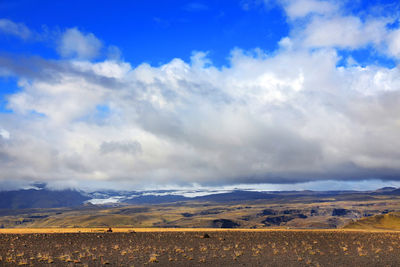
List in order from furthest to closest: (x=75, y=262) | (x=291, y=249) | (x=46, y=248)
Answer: (x=291, y=249) < (x=46, y=248) < (x=75, y=262)

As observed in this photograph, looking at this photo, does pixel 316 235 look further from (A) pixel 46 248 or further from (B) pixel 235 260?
(A) pixel 46 248

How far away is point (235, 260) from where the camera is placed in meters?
36.9

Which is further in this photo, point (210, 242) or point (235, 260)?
point (210, 242)

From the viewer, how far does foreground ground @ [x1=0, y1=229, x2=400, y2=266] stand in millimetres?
35562

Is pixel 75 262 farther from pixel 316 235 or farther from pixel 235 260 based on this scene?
pixel 316 235

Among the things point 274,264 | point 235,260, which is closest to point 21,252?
point 235,260

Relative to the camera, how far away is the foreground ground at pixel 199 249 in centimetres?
3556

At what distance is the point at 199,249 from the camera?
43.4 m

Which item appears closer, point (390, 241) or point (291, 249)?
point (291, 249)

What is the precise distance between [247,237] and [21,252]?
30838 millimetres

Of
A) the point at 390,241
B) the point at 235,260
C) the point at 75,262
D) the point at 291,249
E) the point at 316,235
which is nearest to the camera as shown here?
the point at 75,262

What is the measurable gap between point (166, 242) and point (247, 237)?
13.1 m

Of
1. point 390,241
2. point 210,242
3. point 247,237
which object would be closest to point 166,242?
point 210,242

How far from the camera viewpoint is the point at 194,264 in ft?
114
